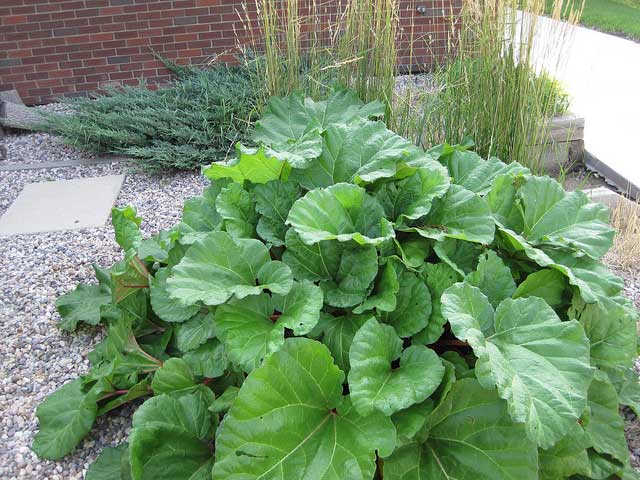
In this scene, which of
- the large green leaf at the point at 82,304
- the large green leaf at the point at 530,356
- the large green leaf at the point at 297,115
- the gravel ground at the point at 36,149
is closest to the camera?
the large green leaf at the point at 530,356

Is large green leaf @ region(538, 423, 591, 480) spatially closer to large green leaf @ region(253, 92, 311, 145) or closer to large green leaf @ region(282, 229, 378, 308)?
large green leaf @ region(282, 229, 378, 308)

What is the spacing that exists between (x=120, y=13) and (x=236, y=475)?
522 cm

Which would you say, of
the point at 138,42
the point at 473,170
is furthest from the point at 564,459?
the point at 138,42

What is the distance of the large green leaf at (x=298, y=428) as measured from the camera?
1.25 meters

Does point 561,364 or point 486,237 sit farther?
point 486,237

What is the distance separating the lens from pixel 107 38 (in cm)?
557

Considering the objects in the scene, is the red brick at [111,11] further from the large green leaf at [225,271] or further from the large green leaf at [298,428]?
the large green leaf at [298,428]

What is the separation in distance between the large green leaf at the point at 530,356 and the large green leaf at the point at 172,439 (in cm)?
70

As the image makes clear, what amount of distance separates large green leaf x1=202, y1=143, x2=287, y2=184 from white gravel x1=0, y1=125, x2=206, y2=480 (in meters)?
0.79

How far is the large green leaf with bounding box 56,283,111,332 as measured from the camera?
7.12 ft

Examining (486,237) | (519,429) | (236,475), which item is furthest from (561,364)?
(236,475)

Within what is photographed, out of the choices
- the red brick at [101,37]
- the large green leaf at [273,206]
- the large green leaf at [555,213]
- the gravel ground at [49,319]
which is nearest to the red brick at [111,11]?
the red brick at [101,37]

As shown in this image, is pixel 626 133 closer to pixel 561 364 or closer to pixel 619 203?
pixel 619 203

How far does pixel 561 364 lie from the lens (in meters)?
1.28
